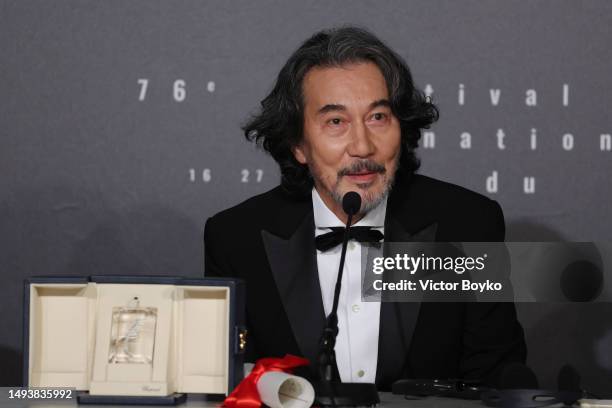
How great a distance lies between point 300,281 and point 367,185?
11.5 inches

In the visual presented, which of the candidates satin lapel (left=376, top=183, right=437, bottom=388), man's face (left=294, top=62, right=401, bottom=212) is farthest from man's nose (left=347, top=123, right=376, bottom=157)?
satin lapel (left=376, top=183, right=437, bottom=388)

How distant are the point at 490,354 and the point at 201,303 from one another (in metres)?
0.97

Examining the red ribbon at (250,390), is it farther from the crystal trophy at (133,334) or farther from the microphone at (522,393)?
the microphone at (522,393)

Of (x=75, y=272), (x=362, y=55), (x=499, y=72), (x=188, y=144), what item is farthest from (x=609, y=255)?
(x=75, y=272)

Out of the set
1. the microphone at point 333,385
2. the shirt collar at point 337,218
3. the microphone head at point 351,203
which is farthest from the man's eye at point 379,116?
the microphone at point 333,385

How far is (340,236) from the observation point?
236 cm

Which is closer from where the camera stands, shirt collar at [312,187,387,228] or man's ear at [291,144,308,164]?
shirt collar at [312,187,387,228]

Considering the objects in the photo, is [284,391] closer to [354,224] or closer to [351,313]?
[351,313]

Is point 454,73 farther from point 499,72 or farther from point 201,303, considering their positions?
point 201,303

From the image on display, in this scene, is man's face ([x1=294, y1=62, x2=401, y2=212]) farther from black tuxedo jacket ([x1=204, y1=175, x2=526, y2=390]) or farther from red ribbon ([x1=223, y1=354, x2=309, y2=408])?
red ribbon ([x1=223, y1=354, x2=309, y2=408])

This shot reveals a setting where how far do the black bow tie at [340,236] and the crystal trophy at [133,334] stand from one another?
770 millimetres

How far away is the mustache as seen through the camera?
234 cm

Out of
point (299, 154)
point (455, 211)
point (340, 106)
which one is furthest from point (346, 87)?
point (455, 211)

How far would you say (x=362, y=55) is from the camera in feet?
8.14
